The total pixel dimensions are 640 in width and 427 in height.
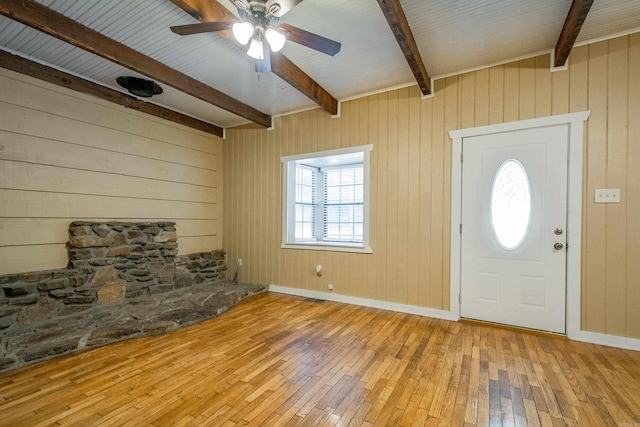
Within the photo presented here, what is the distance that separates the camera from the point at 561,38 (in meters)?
2.53

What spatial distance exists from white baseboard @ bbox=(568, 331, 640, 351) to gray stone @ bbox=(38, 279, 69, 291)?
17.2ft

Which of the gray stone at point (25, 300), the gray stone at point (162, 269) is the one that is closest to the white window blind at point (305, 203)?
the gray stone at point (162, 269)

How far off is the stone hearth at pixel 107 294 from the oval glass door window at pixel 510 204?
3355mm

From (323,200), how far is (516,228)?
2.88 meters

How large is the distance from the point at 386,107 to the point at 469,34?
1229 millimetres

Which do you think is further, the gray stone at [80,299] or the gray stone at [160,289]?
the gray stone at [160,289]

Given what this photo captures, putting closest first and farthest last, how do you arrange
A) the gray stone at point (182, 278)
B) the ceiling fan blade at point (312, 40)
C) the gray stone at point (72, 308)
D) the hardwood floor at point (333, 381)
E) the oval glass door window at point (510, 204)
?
1. the hardwood floor at point (333, 381)
2. the ceiling fan blade at point (312, 40)
3. the oval glass door window at point (510, 204)
4. the gray stone at point (72, 308)
5. the gray stone at point (182, 278)

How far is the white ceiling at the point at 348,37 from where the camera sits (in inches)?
90.3

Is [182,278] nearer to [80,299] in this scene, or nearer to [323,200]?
[80,299]

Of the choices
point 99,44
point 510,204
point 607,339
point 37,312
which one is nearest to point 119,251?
point 37,312

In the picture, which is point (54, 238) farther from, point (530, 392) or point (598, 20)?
point (598, 20)

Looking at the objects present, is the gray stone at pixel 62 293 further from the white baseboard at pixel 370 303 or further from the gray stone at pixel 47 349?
the white baseboard at pixel 370 303

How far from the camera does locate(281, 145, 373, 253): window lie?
4.50 meters

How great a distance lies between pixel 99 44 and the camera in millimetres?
2578
